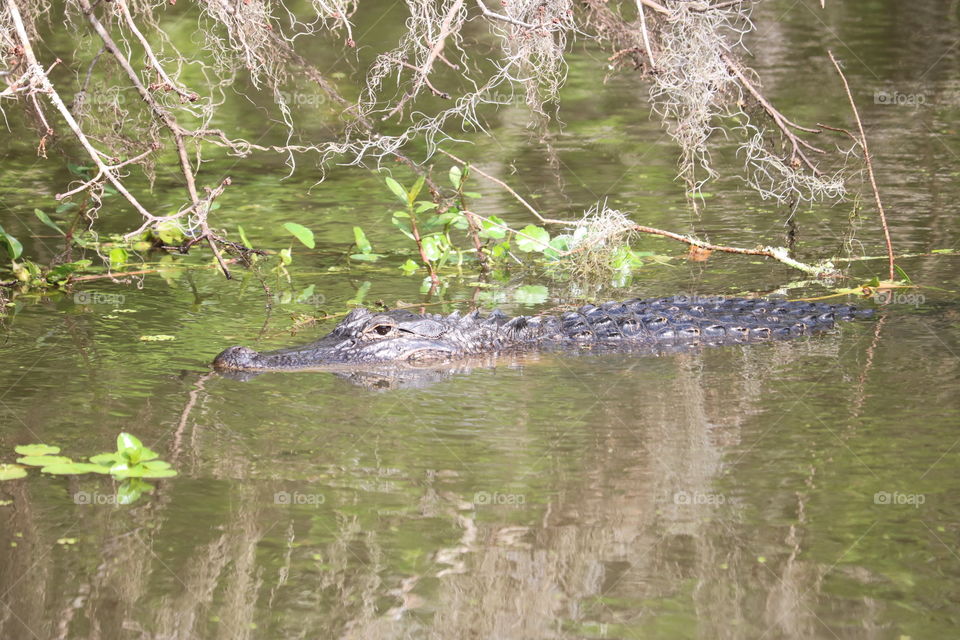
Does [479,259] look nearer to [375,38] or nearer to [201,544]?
[201,544]

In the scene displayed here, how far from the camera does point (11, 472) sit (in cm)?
546

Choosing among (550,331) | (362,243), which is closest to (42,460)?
(550,331)

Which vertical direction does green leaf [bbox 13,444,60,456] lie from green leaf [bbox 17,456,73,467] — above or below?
below

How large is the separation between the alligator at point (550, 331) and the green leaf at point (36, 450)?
1632 mm

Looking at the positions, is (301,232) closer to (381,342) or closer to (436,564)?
(381,342)

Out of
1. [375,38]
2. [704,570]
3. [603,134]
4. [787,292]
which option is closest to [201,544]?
[704,570]

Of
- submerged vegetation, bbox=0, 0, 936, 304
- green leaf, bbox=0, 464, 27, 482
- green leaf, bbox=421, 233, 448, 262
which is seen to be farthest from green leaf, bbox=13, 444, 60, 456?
green leaf, bbox=421, 233, 448, 262

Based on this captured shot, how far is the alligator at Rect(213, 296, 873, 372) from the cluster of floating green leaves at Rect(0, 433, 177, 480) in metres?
1.73

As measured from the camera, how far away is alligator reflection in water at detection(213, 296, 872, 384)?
735 cm

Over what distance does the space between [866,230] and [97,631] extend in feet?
25.6

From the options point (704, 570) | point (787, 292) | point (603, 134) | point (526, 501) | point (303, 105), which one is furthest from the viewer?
point (303, 105)

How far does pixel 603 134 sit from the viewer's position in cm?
1441

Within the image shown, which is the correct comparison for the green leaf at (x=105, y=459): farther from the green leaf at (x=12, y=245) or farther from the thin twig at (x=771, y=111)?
the thin twig at (x=771, y=111)

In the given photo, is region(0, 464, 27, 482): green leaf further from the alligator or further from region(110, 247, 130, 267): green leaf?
region(110, 247, 130, 267): green leaf
